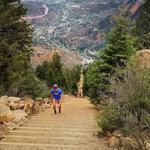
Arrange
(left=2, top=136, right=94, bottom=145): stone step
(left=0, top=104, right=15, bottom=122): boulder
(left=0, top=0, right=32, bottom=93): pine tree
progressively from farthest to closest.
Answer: (left=0, top=0, right=32, bottom=93): pine tree, (left=0, top=104, right=15, bottom=122): boulder, (left=2, top=136, right=94, bottom=145): stone step

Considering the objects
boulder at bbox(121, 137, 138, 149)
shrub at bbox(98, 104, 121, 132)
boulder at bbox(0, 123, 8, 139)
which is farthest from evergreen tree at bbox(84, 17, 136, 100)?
boulder at bbox(121, 137, 138, 149)

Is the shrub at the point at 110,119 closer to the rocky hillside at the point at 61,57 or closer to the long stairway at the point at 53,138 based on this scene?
the long stairway at the point at 53,138

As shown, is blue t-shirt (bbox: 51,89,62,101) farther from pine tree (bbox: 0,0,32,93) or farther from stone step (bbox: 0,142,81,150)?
stone step (bbox: 0,142,81,150)

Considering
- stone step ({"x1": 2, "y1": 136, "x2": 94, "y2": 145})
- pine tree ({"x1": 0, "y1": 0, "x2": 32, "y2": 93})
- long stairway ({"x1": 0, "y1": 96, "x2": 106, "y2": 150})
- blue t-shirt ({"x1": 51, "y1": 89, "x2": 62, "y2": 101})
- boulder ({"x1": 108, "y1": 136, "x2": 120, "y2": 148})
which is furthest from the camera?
pine tree ({"x1": 0, "y1": 0, "x2": 32, "y2": 93})

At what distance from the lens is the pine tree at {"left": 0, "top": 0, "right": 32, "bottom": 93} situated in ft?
91.3

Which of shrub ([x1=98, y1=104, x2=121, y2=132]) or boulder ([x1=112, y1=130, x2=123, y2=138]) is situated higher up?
shrub ([x1=98, y1=104, x2=121, y2=132])

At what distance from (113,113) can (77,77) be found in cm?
8389

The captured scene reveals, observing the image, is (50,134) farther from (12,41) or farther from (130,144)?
(12,41)

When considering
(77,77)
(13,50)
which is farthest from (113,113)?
(77,77)

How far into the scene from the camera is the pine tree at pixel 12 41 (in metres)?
27.8

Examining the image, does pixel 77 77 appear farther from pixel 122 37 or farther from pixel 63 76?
pixel 122 37

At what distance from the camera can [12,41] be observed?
30922 millimetres

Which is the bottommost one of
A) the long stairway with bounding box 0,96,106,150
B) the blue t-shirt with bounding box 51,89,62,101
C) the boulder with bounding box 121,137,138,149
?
the long stairway with bounding box 0,96,106,150

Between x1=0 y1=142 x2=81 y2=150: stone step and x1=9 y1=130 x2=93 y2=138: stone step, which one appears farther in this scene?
x1=9 y1=130 x2=93 y2=138: stone step
